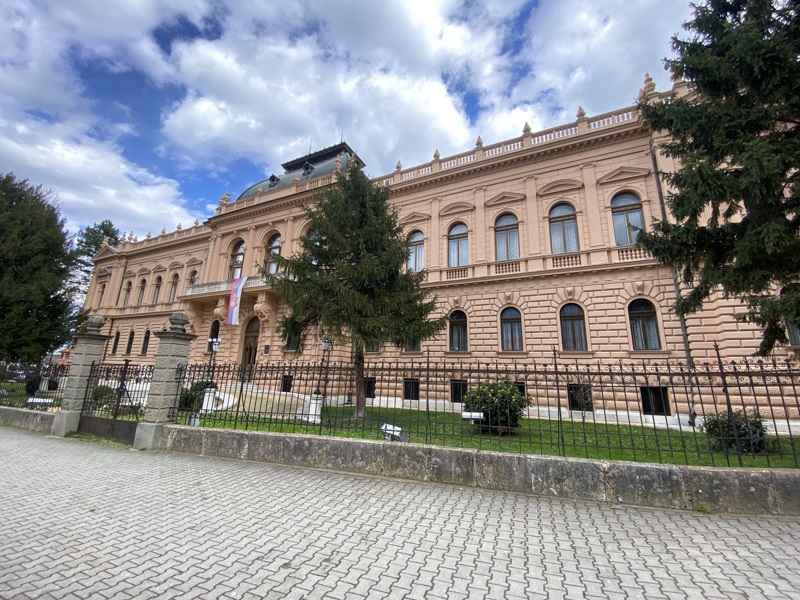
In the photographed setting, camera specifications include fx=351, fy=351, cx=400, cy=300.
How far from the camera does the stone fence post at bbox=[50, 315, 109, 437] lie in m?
9.06

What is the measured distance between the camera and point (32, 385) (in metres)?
11.1

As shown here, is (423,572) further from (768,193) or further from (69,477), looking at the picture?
(768,193)

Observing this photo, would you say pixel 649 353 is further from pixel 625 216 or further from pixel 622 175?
pixel 622 175

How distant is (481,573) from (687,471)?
11.8 feet

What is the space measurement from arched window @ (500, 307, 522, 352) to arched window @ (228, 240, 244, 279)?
751 inches

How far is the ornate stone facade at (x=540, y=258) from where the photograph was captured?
14445 mm

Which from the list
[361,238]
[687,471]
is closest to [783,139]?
[687,471]

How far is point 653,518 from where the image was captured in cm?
436

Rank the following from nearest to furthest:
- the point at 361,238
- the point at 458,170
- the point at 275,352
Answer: the point at 361,238
the point at 458,170
the point at 275,352

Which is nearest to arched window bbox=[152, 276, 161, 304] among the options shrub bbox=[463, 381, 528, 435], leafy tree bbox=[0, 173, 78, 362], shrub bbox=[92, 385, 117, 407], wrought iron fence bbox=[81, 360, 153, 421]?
leafy tree bbox=[0, 173, 78, 362]

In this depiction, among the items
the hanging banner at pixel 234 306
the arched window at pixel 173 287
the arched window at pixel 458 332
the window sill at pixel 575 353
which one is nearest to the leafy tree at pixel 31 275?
the hanging banner at pixel 234 306

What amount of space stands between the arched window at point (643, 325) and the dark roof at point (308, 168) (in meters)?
21.2

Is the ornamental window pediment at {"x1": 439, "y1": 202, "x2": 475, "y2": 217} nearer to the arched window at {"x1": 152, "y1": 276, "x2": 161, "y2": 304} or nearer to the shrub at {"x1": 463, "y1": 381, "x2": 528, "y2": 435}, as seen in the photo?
the shrub at {"x1": 463, "y1": 381, "x2": 528, "y2": 435}

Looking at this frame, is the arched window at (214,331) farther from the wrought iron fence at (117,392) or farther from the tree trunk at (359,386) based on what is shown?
the tree trunk at (359,386)
